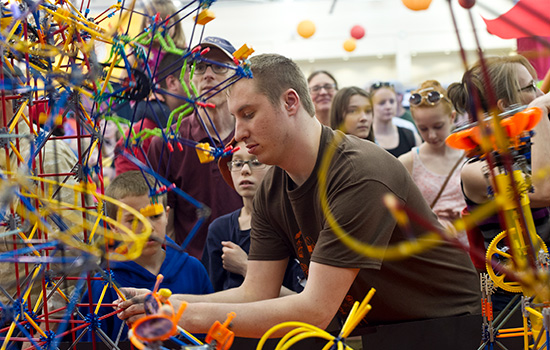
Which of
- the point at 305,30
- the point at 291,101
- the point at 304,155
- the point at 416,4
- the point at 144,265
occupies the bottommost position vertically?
the point at 144,265

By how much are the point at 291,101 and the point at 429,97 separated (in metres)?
0.88

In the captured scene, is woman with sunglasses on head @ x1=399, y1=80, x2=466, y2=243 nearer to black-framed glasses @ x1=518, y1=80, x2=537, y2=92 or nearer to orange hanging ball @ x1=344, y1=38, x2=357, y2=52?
black-framed glasses @ x1=518, y1=80, x2=537, y2=92

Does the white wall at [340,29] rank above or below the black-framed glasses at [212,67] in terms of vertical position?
above

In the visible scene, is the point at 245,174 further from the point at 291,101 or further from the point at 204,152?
the point at 204,152

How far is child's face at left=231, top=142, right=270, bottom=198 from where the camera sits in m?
1.58

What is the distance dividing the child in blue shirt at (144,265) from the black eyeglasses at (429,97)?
2.95ft

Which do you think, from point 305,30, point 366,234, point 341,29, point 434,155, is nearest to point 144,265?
point 366,234

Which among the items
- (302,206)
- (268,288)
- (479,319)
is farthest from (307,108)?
(479,319)

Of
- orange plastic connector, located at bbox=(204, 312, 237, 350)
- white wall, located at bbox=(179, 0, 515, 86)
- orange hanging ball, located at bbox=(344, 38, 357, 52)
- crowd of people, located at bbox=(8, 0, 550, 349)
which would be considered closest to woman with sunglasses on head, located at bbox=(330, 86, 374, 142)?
crowd of people, located at bbox=(8, 0, 550, 349)

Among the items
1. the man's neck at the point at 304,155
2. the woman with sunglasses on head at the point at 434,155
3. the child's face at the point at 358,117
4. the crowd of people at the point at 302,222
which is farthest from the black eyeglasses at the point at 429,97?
the man's neck at the point at 304,155

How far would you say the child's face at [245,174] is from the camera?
5.20ft

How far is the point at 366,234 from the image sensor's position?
1.01 m

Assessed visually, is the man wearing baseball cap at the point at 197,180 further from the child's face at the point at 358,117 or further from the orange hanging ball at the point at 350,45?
the orange hanging ball at the point at 350,45

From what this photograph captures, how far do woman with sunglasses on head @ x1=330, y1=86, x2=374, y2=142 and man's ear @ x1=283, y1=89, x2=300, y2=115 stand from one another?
834 mm
